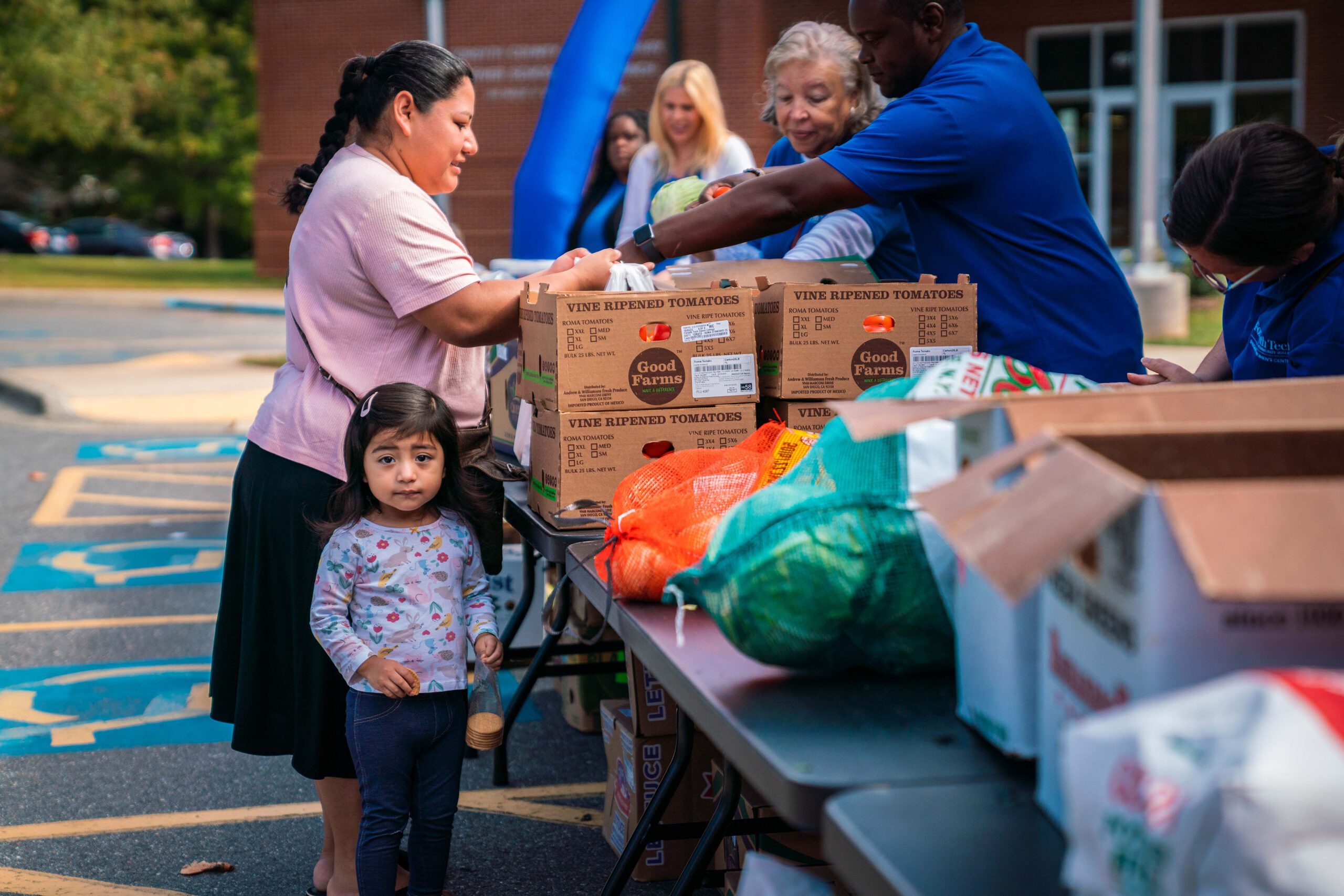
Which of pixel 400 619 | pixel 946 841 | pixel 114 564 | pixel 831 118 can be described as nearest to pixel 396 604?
pixel 400 619

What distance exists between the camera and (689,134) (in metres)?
5.30

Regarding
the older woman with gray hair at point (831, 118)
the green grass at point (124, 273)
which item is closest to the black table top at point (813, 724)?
the older woman with gray hair at point (831, 118)

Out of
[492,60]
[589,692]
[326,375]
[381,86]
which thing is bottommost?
[589,692]

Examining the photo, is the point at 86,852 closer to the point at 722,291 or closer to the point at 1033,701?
the point at 722,291

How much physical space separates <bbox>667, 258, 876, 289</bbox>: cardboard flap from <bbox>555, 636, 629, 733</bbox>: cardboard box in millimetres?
1441

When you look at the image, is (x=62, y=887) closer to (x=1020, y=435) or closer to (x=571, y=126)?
(x=1020, y=435)

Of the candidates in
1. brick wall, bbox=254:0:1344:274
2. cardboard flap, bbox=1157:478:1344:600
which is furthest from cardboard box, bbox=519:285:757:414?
brick wall, bbox=254:0:1344:274

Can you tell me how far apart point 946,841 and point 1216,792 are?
422 millimetres

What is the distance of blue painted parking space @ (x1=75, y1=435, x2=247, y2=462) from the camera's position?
9.29 m

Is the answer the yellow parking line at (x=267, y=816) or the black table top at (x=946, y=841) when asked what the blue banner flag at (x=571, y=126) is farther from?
the black table top at (x=946, y=841)

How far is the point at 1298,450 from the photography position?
4.18 ft

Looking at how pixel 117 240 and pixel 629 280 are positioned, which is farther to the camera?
pixel 117 240

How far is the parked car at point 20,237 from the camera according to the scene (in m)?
38.8

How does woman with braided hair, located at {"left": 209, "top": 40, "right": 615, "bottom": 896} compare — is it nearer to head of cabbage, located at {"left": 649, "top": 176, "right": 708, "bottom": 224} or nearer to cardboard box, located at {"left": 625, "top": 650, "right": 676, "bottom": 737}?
cardboard box, located at {"left": 625, "top": 650, "right": 676, "bottom": 737}
